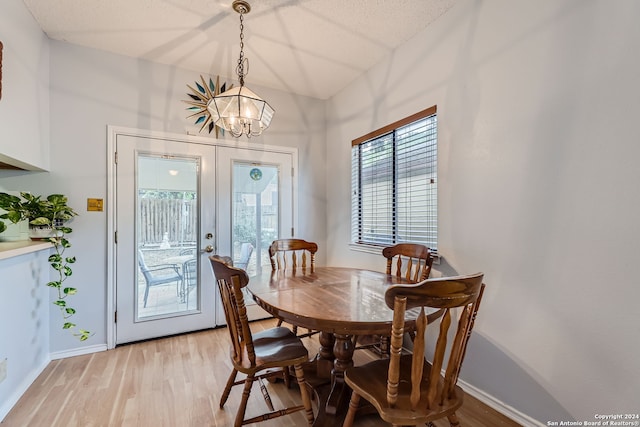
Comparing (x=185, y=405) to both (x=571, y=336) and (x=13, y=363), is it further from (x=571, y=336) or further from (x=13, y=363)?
(x=571, y=336)

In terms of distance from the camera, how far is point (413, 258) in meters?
2.22

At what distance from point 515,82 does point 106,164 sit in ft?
10.2

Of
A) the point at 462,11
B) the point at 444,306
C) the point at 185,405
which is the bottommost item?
the point at 185,405

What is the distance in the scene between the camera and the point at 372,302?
1.46 m

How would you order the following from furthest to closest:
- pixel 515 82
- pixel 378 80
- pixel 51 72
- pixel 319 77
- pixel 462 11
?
1. pixel 319 77
2. pixel 378 80
3. pixel 51 72
4. pixel 462 11
5. pixel 515 82

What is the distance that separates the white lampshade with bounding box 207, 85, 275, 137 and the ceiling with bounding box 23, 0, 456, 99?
27.0 inches

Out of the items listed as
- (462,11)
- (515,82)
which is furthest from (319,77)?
(515,82)

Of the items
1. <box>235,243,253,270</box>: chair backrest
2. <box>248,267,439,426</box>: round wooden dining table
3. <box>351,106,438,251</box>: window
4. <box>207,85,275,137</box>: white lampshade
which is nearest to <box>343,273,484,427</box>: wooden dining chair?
<box>248,267,439,426</box>: round wooden dining table

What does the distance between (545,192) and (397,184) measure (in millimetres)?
1181

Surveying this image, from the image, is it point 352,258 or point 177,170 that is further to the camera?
point 352,258

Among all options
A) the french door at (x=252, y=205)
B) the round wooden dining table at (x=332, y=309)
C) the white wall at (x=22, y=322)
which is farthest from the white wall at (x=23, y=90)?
the round wooden dining table at (x=332, y=309)

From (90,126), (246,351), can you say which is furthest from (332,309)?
(90,126)

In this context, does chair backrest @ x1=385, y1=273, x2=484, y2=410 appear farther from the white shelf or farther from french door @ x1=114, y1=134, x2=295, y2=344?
french door @ x1=114, y1=134, x2=295, y2=344

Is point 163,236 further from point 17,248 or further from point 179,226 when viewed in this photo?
point 17,248
